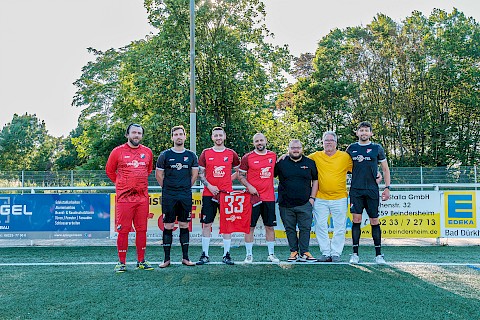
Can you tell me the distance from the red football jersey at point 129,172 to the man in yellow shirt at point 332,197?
2469mm

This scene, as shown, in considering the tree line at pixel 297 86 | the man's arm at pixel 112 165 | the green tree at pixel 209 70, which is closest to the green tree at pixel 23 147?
the tree line at pixel 297 86

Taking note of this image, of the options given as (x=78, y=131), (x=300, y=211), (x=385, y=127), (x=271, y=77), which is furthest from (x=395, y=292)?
(x=78, y=131)

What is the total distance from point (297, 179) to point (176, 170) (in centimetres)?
169

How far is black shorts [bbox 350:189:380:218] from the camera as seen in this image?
Answer: 21.4 ft

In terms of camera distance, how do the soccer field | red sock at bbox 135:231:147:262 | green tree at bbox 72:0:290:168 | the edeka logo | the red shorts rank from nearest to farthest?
the soccer field, the red shorts, red sock at bbox 135:231:147:262, the edeka logo, green tree at bbox 72:0:290:168

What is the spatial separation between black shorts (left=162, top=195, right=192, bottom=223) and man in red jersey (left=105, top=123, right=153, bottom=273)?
0.27 meters

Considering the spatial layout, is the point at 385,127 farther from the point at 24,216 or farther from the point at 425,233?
the point at 24,216

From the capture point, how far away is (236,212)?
6.70m

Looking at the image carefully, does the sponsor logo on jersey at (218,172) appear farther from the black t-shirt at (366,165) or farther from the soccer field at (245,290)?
the black t-shirt at (366,165)

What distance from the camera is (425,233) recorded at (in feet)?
28.3

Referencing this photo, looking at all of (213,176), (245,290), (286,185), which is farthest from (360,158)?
(245,290)

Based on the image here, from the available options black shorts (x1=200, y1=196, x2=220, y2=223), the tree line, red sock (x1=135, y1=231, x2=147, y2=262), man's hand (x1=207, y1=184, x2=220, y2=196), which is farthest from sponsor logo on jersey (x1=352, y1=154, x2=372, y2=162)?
the tree line

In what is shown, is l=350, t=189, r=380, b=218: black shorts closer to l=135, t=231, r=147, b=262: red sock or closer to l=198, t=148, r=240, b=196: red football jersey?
l=198, t=148, r=240, b=196: red football jersey

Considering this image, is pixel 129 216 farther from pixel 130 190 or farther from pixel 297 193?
pixel 297 193
